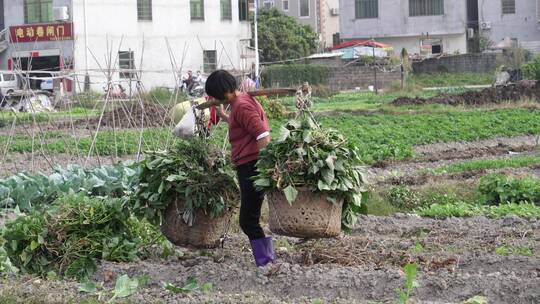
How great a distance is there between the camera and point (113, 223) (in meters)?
9.01

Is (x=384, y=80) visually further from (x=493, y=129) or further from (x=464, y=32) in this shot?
(x=493, y=129)

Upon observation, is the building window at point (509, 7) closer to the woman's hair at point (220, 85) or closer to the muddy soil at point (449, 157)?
the muddy soil at point (449, 157)

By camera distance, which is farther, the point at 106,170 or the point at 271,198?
the point at 106,170

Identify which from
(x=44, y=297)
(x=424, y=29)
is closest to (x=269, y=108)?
(x=44, y=297)

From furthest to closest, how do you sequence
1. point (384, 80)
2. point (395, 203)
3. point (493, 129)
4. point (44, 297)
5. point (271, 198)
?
point (384, 80) → point (493, 129) → point (395, 203) → point (271, 198) → point (44, 297)

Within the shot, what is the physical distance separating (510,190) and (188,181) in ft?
18.8

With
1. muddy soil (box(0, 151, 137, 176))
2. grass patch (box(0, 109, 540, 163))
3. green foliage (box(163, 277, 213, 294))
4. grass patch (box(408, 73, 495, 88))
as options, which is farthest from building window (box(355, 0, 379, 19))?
green foliage (box(163, 277, 213, 294))

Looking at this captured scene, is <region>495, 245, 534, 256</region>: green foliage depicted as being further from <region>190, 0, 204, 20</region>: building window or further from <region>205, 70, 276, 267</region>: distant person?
<region>190, 0, 204, 20</region>: building window

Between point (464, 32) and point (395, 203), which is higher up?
point (464, 32)

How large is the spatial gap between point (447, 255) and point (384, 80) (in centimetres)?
4051

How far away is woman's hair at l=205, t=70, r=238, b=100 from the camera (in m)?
8.51

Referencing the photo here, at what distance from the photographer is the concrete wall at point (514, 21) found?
189 ft

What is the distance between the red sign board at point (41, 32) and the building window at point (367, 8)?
20067 mm

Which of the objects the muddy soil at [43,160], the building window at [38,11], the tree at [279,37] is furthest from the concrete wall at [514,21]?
the muddy soil at [43,160]
